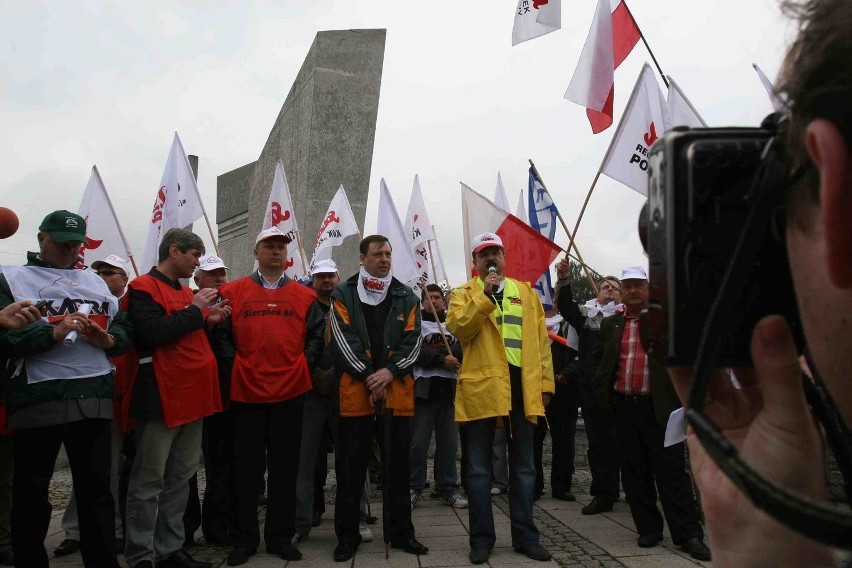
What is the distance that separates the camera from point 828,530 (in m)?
0.64

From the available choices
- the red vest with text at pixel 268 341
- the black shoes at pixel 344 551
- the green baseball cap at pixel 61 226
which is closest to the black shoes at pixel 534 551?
the black shoes at pixel 344 551

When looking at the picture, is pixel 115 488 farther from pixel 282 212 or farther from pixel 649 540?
pixel 649 540

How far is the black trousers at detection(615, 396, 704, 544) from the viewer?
5.16m

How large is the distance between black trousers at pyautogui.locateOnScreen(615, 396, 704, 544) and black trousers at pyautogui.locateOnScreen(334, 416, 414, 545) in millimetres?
1700

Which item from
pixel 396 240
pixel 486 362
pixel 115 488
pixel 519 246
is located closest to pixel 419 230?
pixel 396 240

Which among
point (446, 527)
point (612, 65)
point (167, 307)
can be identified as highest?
point (612, 65)

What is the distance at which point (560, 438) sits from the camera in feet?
25.0

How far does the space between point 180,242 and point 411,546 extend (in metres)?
2.69

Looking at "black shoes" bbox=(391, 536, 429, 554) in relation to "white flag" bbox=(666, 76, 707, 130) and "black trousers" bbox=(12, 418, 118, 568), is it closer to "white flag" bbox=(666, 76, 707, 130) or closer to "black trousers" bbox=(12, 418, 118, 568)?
"black trousers" bbox=(12, 418, 118, 568)

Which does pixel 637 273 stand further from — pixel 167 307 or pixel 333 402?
pixel 167 307

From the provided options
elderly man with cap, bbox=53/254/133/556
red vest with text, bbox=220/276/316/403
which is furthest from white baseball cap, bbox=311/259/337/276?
elderly man with cap, bbox=53/254/133/556

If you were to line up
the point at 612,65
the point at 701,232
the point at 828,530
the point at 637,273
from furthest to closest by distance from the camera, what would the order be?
1. the point at 612,65
2. the point at 637,273
3. the point at 701,232
4. the point at 828,530

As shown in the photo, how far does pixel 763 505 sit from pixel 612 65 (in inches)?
252

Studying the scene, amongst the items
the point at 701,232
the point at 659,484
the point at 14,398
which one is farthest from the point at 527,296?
the point at 701,232
